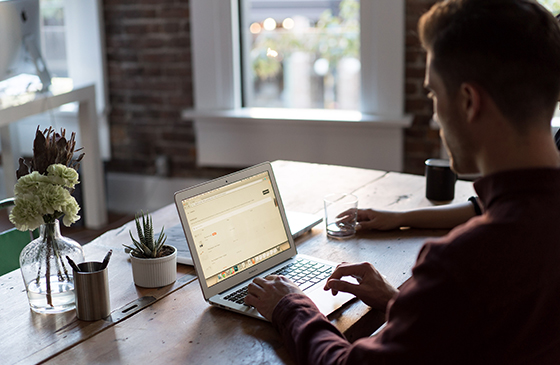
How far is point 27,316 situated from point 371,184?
4.17ft

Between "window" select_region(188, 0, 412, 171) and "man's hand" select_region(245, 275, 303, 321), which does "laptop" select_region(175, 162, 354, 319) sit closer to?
"man's hand" select_region(245, 275, 303, 321)

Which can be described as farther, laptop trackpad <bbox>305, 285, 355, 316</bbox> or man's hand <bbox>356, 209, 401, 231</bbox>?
man's hand <bbox>356, 209, 401, 231</bbox>

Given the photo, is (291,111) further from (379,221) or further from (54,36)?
(379,221)

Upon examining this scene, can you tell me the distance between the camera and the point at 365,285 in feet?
4.14

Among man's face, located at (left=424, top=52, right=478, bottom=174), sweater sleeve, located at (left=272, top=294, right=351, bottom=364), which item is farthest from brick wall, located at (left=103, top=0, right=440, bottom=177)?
man's face, located at (left=424, top=52, right=478, bottom=174)

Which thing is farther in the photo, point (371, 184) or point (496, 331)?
point (371, 184)

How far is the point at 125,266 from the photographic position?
1458mm

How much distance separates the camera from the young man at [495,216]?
2.67 feet

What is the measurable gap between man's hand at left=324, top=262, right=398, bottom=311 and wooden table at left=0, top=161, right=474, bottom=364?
0.08ft

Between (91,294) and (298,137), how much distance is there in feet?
7.74

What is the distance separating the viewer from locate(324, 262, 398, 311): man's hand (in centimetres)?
124

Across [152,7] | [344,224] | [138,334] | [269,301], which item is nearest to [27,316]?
[138,334]

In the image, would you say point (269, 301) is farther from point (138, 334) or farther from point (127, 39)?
point (127, 39)

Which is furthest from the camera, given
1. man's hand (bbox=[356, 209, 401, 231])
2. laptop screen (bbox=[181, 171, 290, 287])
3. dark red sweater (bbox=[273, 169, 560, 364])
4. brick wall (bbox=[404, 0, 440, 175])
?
brick wall (bbox=[404, 0, 440, 175])
